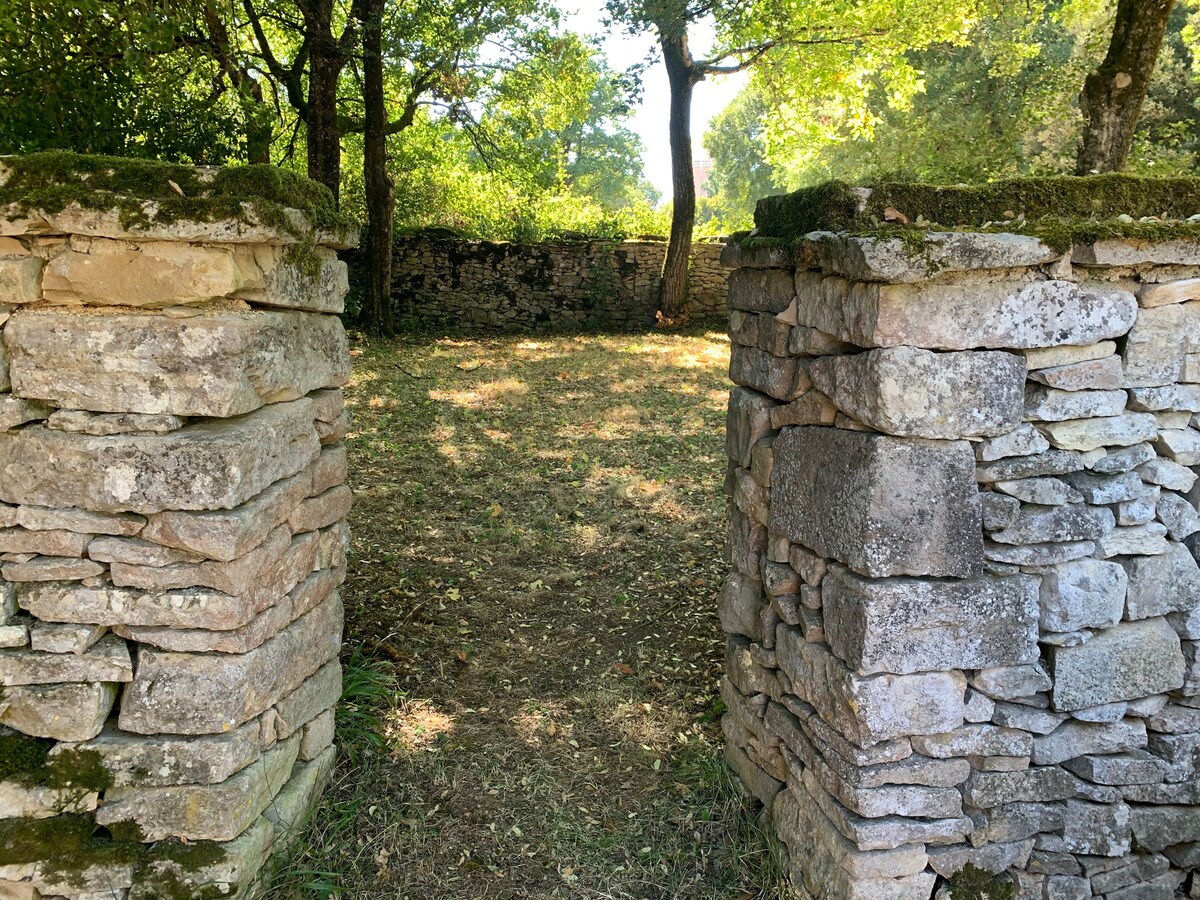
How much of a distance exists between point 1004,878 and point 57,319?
11.1 ft

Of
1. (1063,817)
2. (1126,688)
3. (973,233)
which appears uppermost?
(973,233)

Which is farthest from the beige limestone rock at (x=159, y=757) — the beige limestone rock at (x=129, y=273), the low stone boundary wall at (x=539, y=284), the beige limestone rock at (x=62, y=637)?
the low stone boundary wall at (x=539, y=284)

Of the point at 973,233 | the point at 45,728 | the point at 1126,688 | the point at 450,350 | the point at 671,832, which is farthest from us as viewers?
the point at 450,350

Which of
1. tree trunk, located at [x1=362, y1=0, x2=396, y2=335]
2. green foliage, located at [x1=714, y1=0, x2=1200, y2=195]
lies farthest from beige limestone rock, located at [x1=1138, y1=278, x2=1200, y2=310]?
tree trunk, located at [x1=362, y1=0, x2=396, y2=335]

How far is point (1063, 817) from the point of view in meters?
2.69

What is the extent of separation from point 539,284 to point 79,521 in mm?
12298

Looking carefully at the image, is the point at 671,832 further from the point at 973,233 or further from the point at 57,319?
the point at 57,319

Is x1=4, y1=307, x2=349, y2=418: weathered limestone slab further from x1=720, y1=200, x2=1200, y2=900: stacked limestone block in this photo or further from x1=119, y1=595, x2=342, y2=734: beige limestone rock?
x1=720, y1=200, x2=1200, y2=900: stacked limestone block

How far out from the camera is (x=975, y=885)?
2.66 meters

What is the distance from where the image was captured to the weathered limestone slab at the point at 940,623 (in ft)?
8.08

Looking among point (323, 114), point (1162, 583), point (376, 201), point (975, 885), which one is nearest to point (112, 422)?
point (975, 885)

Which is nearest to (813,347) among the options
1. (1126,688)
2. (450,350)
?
(1126,688)

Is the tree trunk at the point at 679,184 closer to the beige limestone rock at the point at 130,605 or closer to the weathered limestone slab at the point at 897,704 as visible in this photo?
the weathered limestone slab at the point at 897,704

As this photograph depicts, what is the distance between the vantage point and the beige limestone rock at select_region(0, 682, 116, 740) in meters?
2.45
